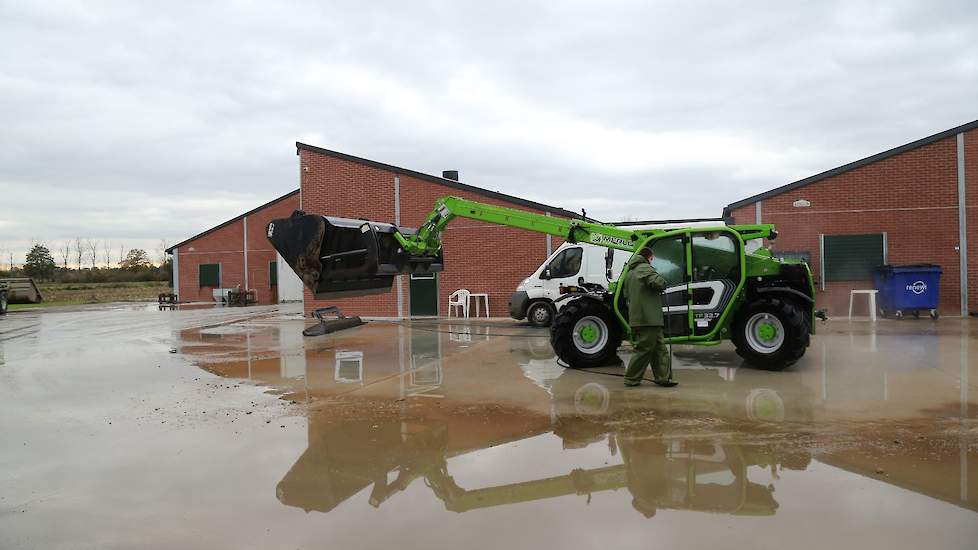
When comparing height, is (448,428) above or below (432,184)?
below

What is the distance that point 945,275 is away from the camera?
1584 centimetres

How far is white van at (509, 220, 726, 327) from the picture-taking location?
48.8 feet

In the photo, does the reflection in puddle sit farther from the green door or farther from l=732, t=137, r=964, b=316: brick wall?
the green door

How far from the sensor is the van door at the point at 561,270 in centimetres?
1490

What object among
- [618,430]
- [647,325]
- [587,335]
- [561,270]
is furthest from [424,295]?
[618,430]

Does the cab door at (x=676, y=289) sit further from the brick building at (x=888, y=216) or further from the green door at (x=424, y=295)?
the green door at (x=424, y=295)

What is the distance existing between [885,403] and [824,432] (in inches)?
59.9

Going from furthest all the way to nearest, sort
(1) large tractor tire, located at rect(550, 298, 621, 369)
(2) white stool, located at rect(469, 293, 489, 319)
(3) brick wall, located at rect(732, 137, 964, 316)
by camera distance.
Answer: (2) white stool, located at rect(469, 293, 489, 319) → (3) brick wall, located at rect(732, 137, 964, 316) → (1) large tractor tire, located at rect(550, 298, 621, 369)

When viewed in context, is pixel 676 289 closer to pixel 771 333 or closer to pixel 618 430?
pixel 771 333

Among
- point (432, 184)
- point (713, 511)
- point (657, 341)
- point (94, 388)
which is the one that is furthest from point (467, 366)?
point (432, 184)

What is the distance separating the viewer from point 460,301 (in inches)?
726

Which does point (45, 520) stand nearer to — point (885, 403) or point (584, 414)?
point (584, 414)

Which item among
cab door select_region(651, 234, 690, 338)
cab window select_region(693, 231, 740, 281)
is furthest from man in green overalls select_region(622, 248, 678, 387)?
cab window select_region(693, 231, 740, 281)

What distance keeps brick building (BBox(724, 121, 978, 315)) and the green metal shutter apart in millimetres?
23
